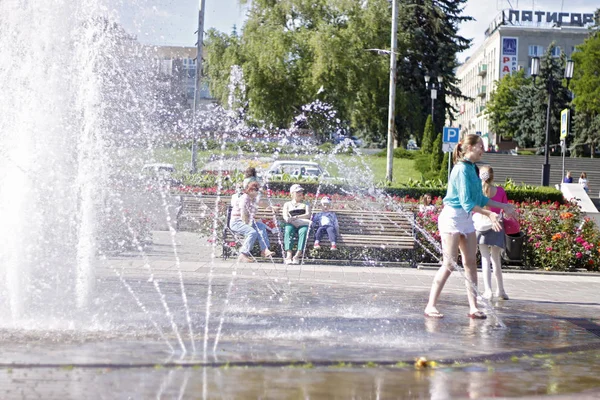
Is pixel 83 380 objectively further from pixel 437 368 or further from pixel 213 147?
pixel 213 147

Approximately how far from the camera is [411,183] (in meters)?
28.4

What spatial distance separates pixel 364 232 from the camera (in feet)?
49.9

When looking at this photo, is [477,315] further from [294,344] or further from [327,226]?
[327,226]

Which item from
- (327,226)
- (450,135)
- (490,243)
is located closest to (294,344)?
(490,243)

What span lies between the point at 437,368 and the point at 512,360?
78 centimetres

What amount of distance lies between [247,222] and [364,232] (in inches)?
86.1

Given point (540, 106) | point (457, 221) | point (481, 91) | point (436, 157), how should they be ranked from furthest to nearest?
point (481, 91), point (540, 106), point (436, 157), point (457, 221)

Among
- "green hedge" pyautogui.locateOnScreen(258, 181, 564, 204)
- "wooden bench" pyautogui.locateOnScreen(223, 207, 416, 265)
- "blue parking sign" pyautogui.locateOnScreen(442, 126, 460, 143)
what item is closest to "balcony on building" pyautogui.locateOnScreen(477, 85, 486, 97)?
"green hedge" pyautogui.locateOnScreen(258, 181, 564, 204)

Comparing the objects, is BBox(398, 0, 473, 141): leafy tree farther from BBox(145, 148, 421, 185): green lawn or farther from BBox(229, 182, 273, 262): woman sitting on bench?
BBox(229, 182, 273, 262): woman sitting on bench

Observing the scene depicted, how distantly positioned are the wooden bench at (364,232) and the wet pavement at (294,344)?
295 centimetres

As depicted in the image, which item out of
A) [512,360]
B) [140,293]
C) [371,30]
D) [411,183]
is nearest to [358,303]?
[140,293]

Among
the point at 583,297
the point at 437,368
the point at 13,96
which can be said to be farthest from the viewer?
the point at 583,297

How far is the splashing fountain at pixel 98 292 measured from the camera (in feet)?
21.7

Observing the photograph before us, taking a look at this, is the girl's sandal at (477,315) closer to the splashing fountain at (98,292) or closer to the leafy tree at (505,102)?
the splashing fountain at (98,292)
